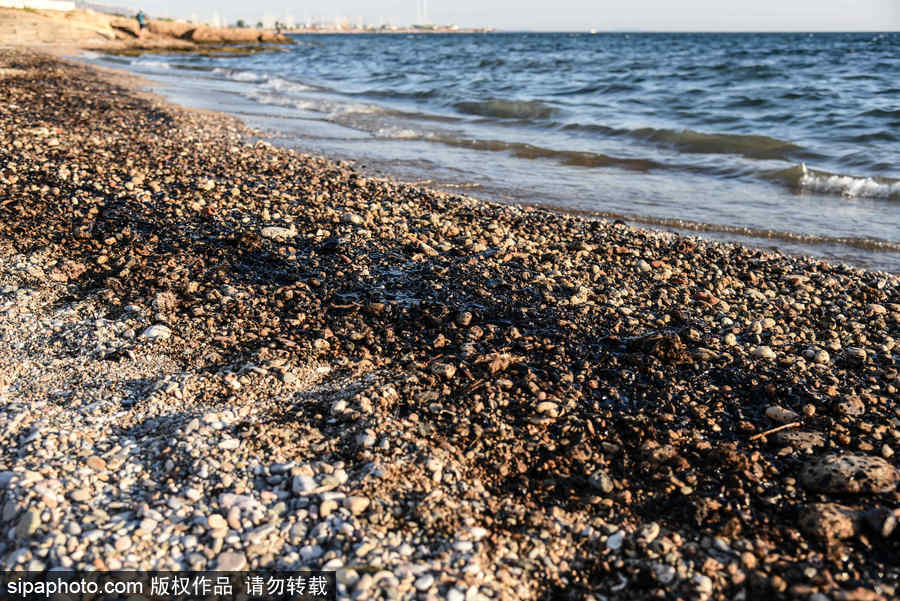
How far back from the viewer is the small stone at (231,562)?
2797 millimetres

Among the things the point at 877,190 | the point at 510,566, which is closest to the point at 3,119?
the point at 510,566

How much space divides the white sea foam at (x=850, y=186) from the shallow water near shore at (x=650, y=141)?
0.09ft

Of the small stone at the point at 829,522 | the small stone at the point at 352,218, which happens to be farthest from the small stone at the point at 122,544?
the small stone at the point at 352,218

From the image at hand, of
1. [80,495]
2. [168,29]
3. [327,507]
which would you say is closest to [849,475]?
[327,507]

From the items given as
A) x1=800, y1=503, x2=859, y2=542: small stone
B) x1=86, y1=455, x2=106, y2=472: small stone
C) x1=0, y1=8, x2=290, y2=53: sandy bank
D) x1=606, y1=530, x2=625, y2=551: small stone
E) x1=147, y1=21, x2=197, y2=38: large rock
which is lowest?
x1=606, y1=530, x2=625, y2=551: small stone

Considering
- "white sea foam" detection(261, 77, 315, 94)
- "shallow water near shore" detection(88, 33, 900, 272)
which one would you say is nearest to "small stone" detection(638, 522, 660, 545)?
"shallow water near shore" detection(88, 33, 900, 272)

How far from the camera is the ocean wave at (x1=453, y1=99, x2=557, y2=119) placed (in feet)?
65.1

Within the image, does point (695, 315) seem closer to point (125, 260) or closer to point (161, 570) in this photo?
point (161, 570)

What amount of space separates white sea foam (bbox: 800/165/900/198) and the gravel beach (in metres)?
5.32

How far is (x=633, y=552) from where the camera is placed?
297 cm

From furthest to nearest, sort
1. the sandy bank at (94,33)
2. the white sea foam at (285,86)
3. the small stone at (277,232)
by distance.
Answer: the sandy bank at (94,33), the white sea foam at (285,86), the small stone at (277,232)

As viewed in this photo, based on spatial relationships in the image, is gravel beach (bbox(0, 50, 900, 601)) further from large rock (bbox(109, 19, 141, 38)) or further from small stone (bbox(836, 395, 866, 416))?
large rock (bbox(109, 19, 141, 38))

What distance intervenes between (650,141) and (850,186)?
5.46 m

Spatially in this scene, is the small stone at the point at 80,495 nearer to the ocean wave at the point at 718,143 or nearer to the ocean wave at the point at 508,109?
the ocean wave at the point at 718,143
